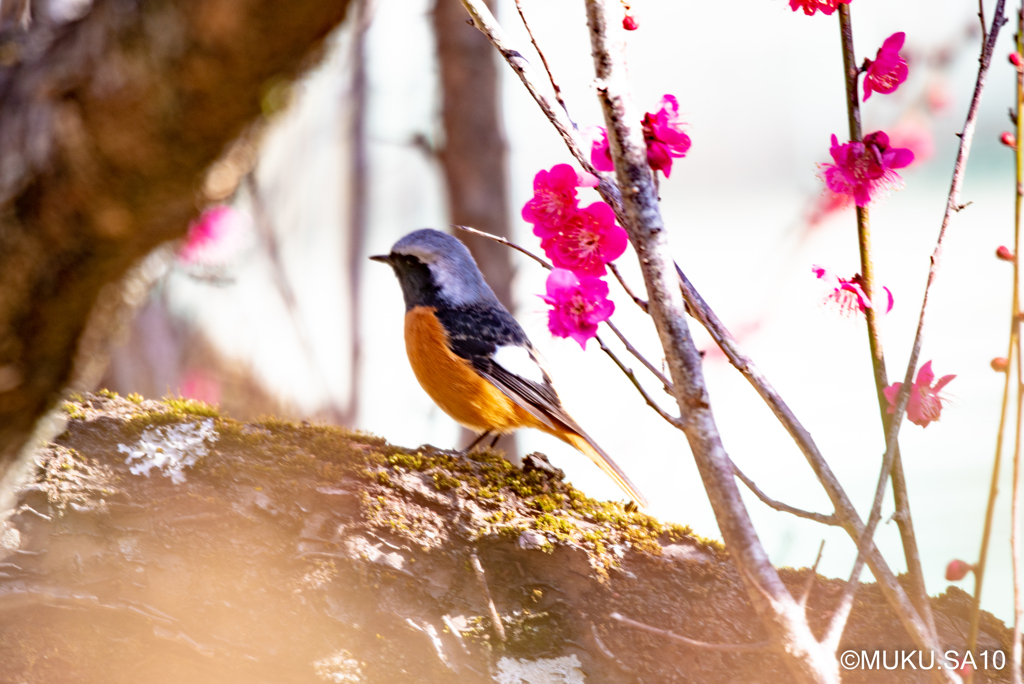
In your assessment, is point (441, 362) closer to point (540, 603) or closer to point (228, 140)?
point (540, 603)

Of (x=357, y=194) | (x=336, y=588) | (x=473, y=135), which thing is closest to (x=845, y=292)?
(x=336, y=588)

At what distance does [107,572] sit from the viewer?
133 cm

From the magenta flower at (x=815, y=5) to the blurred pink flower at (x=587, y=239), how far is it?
55 cm

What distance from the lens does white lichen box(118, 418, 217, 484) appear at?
4.67 ft

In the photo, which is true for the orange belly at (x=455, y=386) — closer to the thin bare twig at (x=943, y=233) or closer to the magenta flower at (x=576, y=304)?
the magenta flower at (x=576, y=304)

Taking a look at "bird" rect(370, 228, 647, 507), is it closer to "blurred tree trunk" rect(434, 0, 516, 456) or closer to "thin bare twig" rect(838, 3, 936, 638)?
"thin bare twig" rect(838, 3, 936, 638)

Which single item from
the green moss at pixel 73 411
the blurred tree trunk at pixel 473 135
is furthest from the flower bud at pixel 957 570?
the blurred tree trunk at pixel 473 135

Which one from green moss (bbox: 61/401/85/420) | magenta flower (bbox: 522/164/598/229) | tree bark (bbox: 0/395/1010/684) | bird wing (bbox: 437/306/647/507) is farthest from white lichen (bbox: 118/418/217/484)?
magenta flower (bbox: 522/164/598/229)

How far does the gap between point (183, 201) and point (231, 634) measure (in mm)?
874

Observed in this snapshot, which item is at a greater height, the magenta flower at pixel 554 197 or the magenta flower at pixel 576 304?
the magenta flower at pixel 554 197

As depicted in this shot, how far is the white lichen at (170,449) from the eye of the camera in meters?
1.42

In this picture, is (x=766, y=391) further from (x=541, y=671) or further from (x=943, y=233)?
(x=541, y=671)

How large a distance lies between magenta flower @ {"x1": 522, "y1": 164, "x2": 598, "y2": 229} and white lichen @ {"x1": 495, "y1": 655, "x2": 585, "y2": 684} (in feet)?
2.85

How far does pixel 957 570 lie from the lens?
3.97 feet
